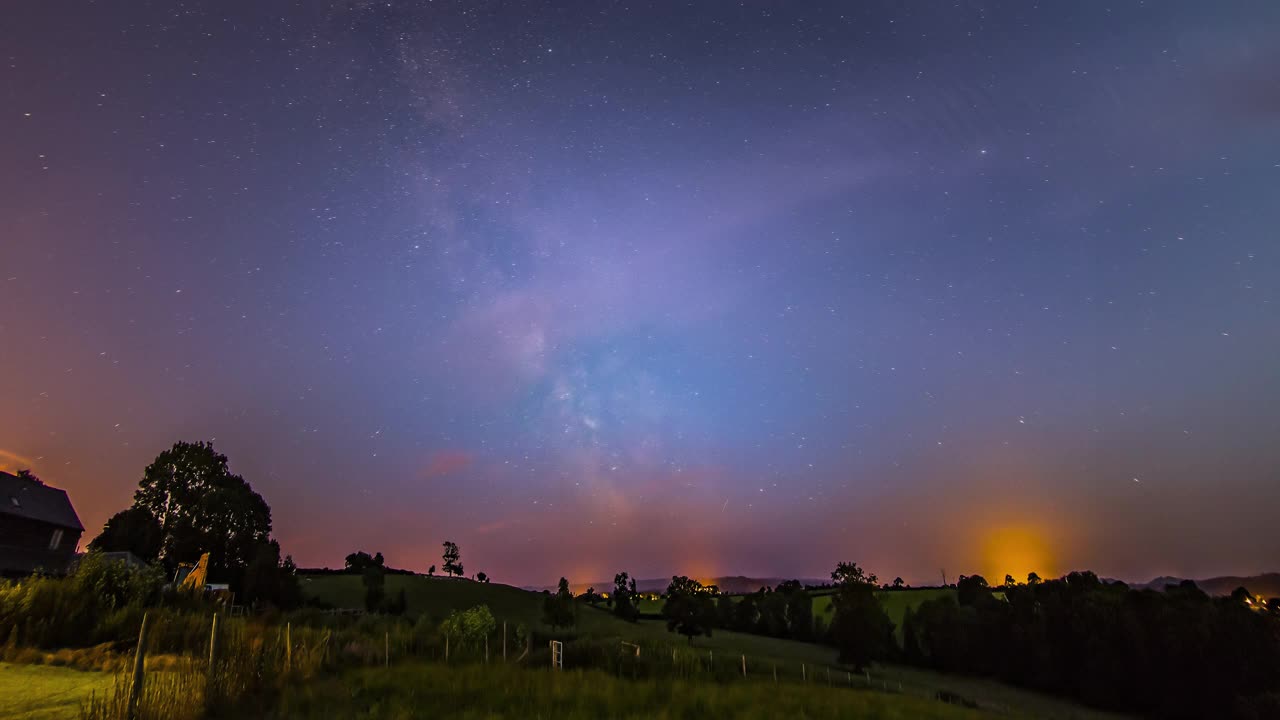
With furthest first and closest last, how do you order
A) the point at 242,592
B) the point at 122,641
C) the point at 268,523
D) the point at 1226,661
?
the point at 268,523, the point at 242,592, the point at 1226,661, the point at 122,641

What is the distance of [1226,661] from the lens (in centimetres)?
5400

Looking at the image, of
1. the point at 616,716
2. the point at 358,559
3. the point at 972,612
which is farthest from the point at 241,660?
the point at 358,559

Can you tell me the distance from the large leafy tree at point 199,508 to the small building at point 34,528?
627 cm

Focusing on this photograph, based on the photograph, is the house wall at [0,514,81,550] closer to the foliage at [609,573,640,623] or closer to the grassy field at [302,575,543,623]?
the grassy field at [302,575,543,623]

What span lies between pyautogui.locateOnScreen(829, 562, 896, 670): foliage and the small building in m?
81.6

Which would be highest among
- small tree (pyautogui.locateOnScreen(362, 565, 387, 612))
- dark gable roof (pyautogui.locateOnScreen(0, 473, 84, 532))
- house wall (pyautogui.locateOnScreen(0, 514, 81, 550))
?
dark gable roof (pyautogui.locateOnScreen(0, 473, 84, 532))

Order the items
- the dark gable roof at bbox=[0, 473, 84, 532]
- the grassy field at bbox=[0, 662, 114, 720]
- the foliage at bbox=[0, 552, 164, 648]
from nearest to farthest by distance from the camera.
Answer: the grassy field at bbox=[0, 662, 114, 720]
the foliage at bbox=[0, 552, 164, 648]
the dark gable roof at bbox=[0, 473, 84, 532]

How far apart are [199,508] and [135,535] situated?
5911mm

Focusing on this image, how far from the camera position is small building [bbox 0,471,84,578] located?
50094mm

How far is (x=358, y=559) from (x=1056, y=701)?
120720 mm

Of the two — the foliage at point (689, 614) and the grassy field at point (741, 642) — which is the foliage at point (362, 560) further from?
the foliage at point (689, 614)

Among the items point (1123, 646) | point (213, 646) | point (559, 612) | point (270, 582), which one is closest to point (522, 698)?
point (213, 646)

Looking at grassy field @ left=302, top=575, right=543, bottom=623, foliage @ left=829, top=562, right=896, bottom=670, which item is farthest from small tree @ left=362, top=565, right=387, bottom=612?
foliage @ left=829, top=562, right=896, bottom=670

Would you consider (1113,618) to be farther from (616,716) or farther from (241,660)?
(241,660)
